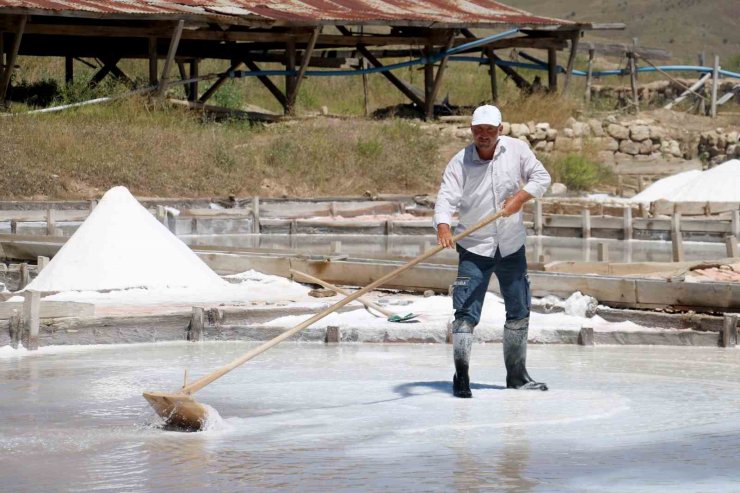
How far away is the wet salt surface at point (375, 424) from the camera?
4836 millimetres

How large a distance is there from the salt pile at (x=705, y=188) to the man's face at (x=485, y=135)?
14.1 metres

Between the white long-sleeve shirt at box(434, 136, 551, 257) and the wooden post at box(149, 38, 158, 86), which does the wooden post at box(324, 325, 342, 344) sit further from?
the wooden post at box(149, 38, 158, 86)

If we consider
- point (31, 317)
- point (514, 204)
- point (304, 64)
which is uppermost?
point (304, 64)

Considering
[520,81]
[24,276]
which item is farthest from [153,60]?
[24,276]

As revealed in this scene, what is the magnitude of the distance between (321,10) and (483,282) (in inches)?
750

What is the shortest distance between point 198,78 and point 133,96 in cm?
210

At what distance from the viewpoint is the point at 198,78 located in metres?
24.7

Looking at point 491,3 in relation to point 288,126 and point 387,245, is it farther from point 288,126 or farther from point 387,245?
point 387,245

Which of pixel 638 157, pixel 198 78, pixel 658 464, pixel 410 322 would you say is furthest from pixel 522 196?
pixel 638 157

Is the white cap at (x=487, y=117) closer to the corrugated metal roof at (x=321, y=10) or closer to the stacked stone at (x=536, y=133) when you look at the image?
the corrugated metal roof at (x=321, y=10)

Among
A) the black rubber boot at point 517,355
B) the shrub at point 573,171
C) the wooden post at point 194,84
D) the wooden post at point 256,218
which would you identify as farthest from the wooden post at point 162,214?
the wooden post at point 194,84

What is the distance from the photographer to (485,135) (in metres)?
6.21

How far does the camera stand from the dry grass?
65.2 feet

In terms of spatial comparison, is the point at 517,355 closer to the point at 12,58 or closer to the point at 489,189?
the point at 489,189
